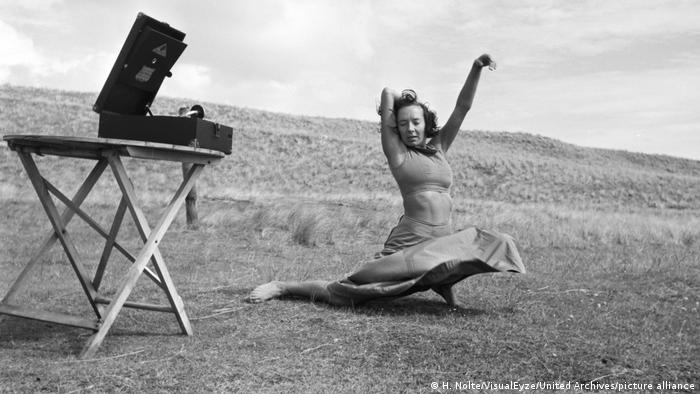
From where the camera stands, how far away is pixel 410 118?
5969 mm

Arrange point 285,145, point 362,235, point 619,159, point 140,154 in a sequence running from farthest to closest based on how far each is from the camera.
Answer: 1. point 619,159
2. point 285,145
3. point 362,235
4. point 140,154

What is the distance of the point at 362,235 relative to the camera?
12703mm

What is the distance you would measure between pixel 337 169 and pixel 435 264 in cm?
3299

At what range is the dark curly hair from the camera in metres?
6.00

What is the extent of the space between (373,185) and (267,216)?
21.1 metres

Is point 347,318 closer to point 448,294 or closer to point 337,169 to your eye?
point 448,294

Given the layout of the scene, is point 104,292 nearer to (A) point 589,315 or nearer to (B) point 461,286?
(B) point 461,286

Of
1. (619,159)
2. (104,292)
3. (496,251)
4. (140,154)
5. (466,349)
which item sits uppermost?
(619,159)

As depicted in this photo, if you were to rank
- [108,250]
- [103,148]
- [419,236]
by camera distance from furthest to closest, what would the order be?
[419,236]
[108,250]
[103,148]

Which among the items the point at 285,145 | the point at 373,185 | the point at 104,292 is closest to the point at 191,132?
the point at 104,292

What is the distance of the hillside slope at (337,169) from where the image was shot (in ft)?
111

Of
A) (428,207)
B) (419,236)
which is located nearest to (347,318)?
(419,236)

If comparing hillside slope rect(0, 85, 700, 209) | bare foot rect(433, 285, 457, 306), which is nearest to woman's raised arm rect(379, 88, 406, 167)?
bare foot rect(433, 285, 457, 306)

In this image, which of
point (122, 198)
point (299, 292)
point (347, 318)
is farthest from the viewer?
point (299, 292)
